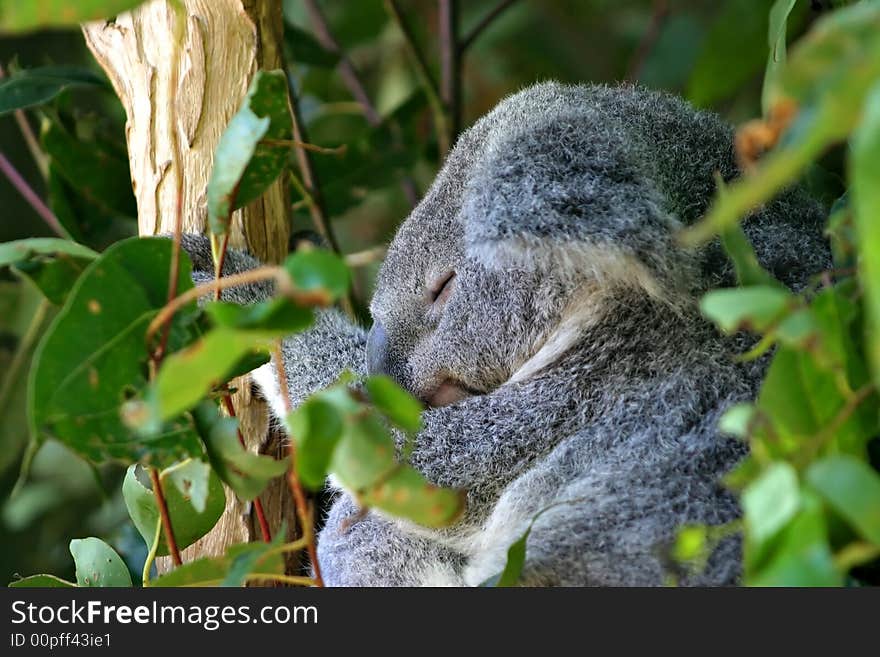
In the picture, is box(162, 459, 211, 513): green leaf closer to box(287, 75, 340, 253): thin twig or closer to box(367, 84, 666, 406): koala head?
box(367, 84, 666, 406): koala head

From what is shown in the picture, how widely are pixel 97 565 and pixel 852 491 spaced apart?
1.54 metres

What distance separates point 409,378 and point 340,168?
1.05 metres

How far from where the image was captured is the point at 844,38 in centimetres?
80

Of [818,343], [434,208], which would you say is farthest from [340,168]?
[818,343]

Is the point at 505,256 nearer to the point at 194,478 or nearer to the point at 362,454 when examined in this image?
the point at 194,478

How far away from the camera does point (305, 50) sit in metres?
3.25

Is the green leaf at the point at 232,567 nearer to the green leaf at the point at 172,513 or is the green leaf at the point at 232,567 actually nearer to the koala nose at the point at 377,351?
the green leaf at the point at 172,513

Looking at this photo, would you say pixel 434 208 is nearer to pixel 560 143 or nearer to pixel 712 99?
pixel 560 143

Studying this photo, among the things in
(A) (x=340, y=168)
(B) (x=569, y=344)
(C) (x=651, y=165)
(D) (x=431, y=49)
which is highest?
(D) (x=431, y=49)

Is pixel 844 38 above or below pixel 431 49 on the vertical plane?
below

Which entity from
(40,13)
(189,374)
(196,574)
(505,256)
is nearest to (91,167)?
(505,256)

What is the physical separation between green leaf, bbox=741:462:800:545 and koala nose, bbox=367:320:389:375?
4.83ft

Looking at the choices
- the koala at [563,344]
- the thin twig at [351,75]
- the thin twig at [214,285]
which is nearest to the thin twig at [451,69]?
the thin twig at [351,75]

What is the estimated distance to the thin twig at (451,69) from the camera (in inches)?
127
